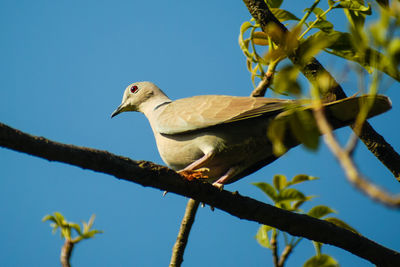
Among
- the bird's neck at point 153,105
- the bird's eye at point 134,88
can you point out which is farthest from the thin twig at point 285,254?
the bird's eye at point 134,88

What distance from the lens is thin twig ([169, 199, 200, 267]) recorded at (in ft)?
13.0

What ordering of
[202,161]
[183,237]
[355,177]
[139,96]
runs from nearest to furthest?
[355,177], [202,161], [183,237], [139,96]

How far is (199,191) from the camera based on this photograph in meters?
3.08

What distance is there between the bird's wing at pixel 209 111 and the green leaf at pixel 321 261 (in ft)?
4.29

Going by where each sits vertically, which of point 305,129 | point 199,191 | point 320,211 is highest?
point 320,211

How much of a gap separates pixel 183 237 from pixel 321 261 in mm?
1299

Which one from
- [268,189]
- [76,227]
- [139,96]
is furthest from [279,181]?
[139,96]

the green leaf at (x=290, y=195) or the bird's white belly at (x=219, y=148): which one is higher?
the bird's white belly at (x=219, y=148)

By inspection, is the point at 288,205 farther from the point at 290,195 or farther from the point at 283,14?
the point at 283,14

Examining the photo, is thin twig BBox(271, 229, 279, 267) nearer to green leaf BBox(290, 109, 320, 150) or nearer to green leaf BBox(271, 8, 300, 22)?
green leaf BBox(271, 8, 300, 22)

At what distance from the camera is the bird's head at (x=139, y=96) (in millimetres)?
5664

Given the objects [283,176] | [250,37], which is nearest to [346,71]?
[283,176]

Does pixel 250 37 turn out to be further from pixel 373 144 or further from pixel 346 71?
pixel 346 71

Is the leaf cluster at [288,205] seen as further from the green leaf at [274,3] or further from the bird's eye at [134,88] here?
the bird's eye at [134,88]
